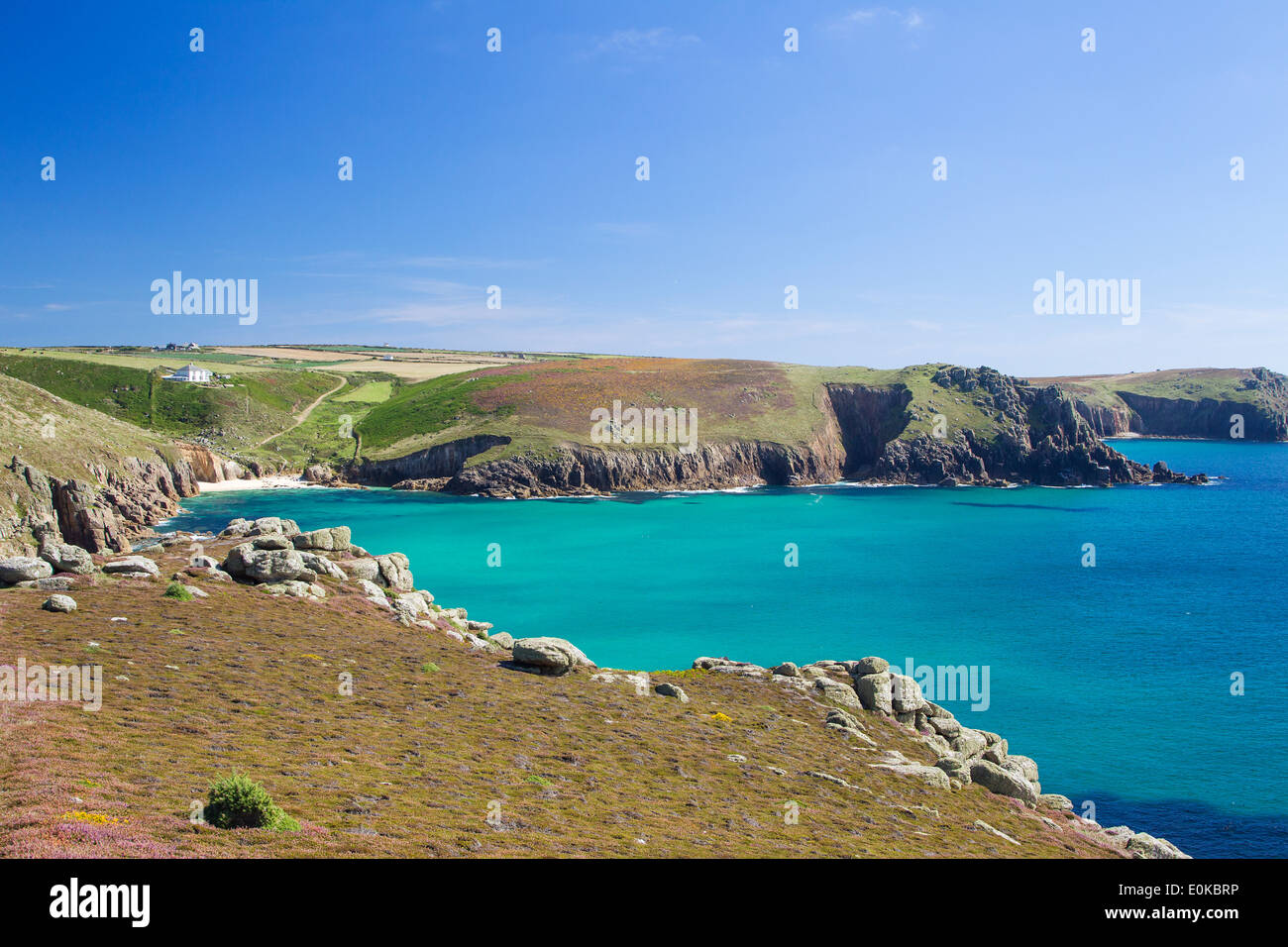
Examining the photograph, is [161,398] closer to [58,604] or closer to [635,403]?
[635,403]

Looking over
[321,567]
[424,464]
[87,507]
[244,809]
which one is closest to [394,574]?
[321,567]

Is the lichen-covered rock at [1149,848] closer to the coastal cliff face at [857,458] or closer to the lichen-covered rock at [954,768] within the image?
the lichen-covered rock at [954,768]

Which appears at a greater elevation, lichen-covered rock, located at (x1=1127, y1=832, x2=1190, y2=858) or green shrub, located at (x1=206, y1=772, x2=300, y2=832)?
green shrub, located at (x1=206, y1=772, x2=300, y2=832)

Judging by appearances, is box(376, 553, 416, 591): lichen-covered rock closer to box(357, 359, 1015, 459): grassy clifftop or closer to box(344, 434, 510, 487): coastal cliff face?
box(357, 359, 1015, 459): grassy clifftop

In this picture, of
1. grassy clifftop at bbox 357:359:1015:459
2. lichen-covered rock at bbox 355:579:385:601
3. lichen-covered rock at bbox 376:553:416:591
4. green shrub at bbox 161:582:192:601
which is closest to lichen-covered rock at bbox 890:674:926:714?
lichen-covered rock at bbox 355:579:385:601

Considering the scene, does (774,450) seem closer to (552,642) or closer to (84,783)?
(552,642)
